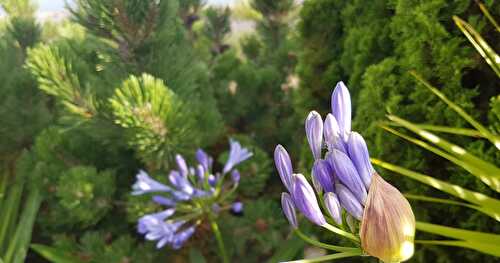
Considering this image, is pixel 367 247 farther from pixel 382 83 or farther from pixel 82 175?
pixel 82 175

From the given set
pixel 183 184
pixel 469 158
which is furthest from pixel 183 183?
pixel 469 158

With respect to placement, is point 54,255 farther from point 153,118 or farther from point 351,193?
point 351,193

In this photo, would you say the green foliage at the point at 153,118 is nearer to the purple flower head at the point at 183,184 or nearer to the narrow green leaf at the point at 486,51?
the purple flower head at the point at 183,184

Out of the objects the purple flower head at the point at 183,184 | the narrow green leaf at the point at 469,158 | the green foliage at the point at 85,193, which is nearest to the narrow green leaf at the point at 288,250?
the purple flower head at the point at 183,184

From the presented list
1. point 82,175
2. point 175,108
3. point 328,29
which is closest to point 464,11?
point 328,29

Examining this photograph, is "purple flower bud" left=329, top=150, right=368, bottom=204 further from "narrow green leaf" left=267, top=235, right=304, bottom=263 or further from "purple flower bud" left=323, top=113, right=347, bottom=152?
"narrow green leaf" left=267, top=235, right=304, bottom=263
